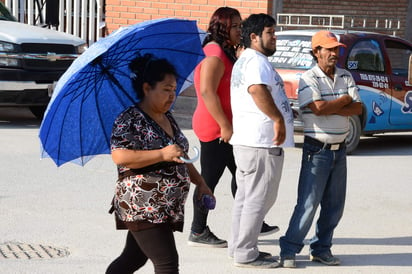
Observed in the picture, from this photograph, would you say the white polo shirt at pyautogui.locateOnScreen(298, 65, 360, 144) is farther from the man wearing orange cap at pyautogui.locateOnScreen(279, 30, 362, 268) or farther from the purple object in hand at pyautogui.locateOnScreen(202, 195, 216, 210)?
the purple object in hand at pyautogui.locateOnScreen(202, 195, 216, 210)

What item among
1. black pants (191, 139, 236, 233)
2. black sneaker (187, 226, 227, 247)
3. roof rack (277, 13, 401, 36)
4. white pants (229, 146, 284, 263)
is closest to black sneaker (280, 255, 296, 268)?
white pants (229, 146, 284, 263)

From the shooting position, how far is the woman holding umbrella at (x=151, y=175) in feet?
14.6

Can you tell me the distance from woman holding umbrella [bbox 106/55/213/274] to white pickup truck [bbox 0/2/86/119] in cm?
880

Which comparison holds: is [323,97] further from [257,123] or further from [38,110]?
[38,110]

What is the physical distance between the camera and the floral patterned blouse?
446 cm

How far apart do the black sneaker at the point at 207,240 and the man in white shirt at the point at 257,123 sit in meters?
0.65

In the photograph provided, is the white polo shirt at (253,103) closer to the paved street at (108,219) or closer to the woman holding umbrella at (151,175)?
the paved street at (108,219)

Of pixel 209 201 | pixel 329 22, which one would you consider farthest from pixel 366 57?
pixel 209 201

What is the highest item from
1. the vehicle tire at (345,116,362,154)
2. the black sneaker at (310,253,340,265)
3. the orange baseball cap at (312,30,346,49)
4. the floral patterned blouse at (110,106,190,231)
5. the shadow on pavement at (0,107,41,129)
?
the orange baseball cap at (312,30,346,49)

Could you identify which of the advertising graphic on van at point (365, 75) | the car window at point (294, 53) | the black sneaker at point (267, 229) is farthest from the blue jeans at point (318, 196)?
the car window at point (294, 53)

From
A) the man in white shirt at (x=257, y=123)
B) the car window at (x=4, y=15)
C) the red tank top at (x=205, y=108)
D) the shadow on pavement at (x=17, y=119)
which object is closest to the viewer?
the man in white shirt at (x=257, y=123)

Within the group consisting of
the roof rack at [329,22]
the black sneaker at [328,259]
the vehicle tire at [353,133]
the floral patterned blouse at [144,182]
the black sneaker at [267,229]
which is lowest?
the vehicle tire at [353,133]

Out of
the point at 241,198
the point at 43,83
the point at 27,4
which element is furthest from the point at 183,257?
the point at 27,4

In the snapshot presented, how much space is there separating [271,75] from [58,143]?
69.1 inches
